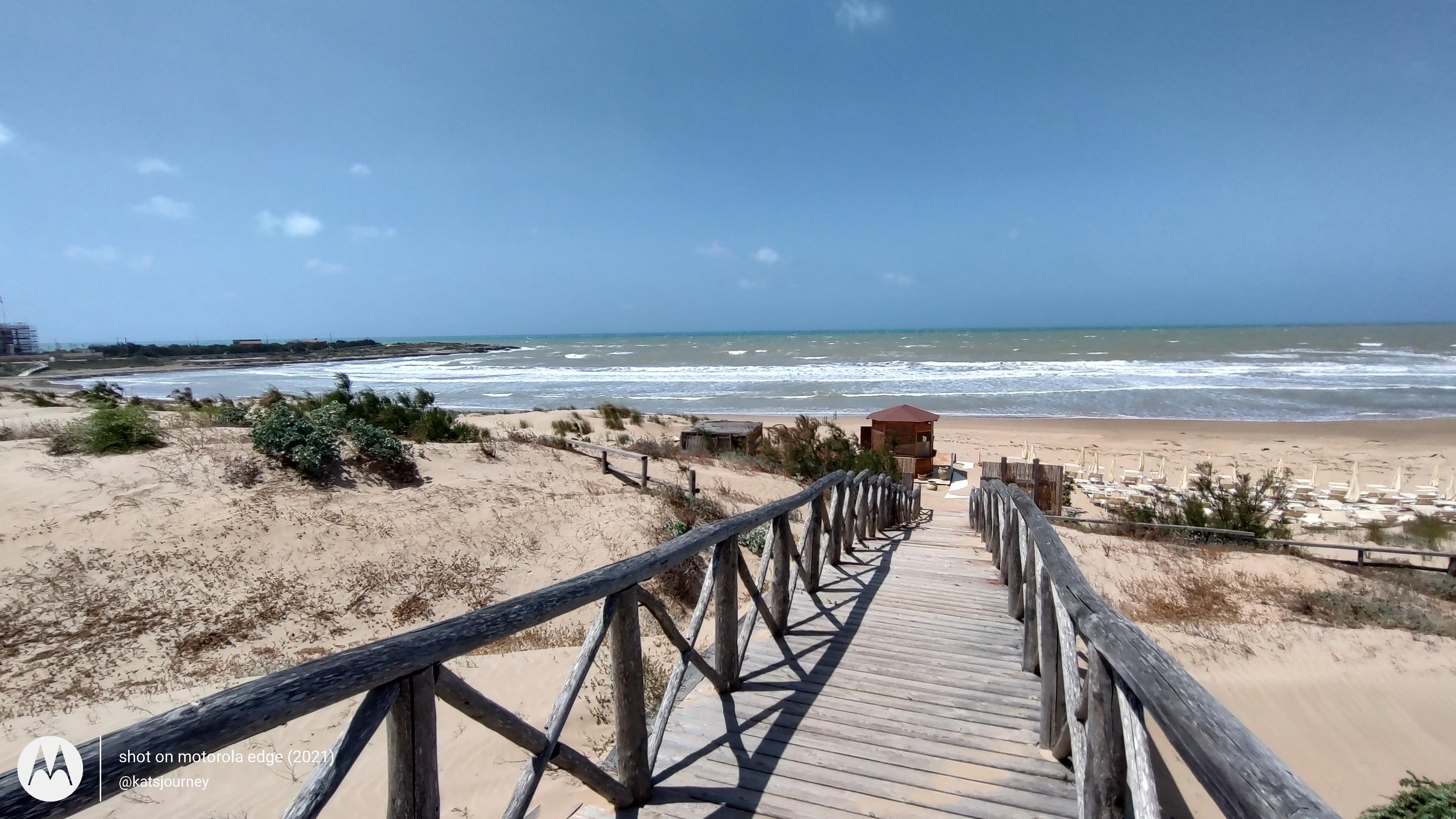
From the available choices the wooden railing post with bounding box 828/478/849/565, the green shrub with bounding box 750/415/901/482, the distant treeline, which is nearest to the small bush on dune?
the wooden railing post with bounding box 828/478/849/565

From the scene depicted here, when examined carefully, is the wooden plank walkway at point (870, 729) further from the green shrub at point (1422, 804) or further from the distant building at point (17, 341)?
the distant building at point (17, 341)

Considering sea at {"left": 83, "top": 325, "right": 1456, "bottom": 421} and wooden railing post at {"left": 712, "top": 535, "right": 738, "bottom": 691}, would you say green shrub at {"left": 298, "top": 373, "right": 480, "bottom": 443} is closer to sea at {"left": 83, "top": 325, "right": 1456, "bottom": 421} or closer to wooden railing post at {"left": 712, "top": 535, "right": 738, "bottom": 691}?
wooden railing post at {"left": 712, "top": 535, "right": 738, "bottom": 691}

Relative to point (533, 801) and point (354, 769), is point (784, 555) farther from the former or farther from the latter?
point (354, 769)

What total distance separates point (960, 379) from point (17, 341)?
8757 centimetres

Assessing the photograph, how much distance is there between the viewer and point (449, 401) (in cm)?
3609

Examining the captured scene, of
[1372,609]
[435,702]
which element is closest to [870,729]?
[435,702]

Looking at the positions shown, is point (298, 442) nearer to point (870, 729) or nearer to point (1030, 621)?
point (870, 729)

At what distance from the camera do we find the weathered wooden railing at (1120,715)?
1360 mm

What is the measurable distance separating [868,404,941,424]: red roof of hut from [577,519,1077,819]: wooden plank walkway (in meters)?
13.3

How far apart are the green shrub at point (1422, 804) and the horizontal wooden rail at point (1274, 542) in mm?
4392

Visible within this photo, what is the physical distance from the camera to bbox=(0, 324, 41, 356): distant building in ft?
193

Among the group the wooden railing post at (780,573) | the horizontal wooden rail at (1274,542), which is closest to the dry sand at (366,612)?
the horizontal wooden rail at (1274,542)

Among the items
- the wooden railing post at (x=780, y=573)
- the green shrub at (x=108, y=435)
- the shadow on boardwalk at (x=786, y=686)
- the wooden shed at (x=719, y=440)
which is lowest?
the wooden shed at (x=719, y=440)

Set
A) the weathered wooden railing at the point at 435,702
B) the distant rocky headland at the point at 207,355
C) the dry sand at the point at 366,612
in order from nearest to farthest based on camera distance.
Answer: the weathered wooden railing at the point at 435,702 < the dry sand at the point at 366,612 < the distant rocky headland at the point at 207,355
